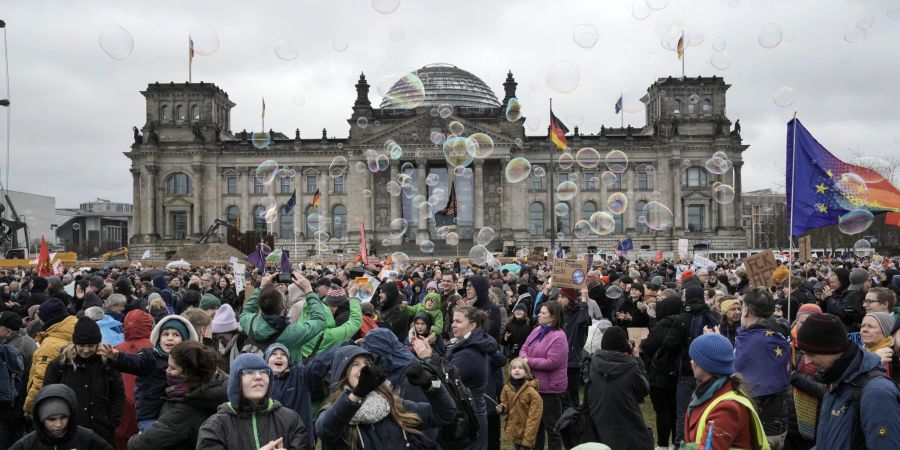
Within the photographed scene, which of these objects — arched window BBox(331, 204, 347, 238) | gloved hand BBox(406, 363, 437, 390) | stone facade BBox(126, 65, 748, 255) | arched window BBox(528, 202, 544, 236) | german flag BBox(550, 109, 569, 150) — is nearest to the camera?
gloved hand BBox(406, 363, 437, 390)

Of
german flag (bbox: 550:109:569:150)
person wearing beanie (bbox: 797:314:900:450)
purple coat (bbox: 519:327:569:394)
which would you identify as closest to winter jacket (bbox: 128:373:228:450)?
purple coat (bbox: 519:327:569:394)

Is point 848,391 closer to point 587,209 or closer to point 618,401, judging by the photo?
point 618,401

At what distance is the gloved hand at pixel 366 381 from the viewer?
4320 millimetres

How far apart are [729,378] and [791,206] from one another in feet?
19.7

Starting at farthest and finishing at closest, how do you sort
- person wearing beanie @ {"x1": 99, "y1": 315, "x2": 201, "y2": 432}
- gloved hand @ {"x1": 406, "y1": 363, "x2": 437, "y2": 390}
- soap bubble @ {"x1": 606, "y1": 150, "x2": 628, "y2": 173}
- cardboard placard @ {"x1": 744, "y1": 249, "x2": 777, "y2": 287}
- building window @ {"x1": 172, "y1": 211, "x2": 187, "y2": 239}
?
building window @ {"x1": 172, "y1": 211, "x2": 187, "y2": 239} → soap bubble @ {"x1": 606, "y1": 150, "x2": 628, "y2": 173} → cardboard placard @ {"x1": 744, "y1": 249, "x2": 777, "y2": 287} → person wearing beanie @ {"x1": 99, "y1": 315, "x2": 201, "y2": 432} → gloved hand @ {"x1": 406, "y1": 363, "x2": 437, "y2": 390}

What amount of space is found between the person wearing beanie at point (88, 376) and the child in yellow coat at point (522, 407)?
3.56 meters

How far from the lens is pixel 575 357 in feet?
32.0

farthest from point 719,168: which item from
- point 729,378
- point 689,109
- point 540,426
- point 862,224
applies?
point 689,109

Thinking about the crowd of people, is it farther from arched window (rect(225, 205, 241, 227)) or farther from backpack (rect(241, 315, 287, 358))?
arched window (rect(225, 205, 241, 227))

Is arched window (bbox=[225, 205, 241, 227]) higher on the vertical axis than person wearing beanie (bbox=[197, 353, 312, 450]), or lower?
higher

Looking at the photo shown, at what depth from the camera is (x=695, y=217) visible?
233 ft

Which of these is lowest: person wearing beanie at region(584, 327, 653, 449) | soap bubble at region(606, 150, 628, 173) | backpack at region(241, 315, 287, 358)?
person wearing beanie at region(584, 327, 653, 449)

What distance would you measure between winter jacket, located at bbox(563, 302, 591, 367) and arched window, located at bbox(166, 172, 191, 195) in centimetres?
6699

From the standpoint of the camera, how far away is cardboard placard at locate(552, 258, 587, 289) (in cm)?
1106
